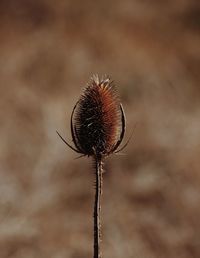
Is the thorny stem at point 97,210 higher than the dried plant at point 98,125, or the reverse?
the dried plant at point 98,125

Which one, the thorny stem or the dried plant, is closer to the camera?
the thorny stem

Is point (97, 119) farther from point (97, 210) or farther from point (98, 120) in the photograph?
point (97, 210)

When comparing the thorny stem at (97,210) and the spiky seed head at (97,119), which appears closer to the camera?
the thorny stem at (97,210)

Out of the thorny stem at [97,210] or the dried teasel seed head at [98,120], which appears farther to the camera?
the dried teasel seed head at [98,120]

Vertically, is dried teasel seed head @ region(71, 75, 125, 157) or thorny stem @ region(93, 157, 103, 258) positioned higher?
dried teasel seed head @ region(71, 75, 125, 157)

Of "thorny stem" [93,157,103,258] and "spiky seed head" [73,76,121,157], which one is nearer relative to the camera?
"thorny stem" [93,157,103,258]

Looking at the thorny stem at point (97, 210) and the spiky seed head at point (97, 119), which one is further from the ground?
the spiky seed head at point (97, 119)

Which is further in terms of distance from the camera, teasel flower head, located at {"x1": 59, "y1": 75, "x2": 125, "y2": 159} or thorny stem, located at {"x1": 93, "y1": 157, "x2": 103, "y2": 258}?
teasel flower head, located at {"x1": 59, "y1": 75, "x2": 125, "y2": 159}

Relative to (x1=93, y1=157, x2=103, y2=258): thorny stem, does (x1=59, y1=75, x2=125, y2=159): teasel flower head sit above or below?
above
